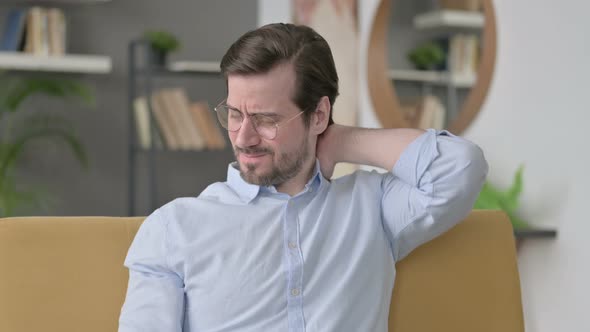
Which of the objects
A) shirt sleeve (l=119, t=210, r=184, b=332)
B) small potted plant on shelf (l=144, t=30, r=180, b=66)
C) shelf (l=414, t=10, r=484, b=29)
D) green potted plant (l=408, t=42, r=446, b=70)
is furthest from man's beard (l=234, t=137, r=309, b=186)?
small potted plant on shelf (l=144, t=30, r=180, b=66)

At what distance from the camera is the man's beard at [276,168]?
1575mm

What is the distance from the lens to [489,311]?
1727 millimetres

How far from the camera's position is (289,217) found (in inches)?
62.8

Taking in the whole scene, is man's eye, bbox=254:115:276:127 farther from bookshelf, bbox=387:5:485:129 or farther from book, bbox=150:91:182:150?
book, bbox=150:91:182:150

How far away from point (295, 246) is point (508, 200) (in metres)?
1.42

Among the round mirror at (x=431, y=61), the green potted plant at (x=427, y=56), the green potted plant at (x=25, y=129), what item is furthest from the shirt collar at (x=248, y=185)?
the green potted plant at (x=25, y=129)

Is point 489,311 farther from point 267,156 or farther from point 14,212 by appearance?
point 14,212

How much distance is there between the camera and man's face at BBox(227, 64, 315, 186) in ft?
5.14

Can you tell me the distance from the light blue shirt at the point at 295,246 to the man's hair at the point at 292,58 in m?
0.15

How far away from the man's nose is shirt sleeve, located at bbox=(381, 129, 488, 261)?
11.3 inches

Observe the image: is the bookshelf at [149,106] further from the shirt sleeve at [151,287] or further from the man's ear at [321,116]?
→ the shirt sleeve at [151,287]

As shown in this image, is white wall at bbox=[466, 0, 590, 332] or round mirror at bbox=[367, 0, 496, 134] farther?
round mirror at bbox=[367, 0, 496, 134]

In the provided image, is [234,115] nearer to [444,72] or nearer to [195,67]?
[444,72]

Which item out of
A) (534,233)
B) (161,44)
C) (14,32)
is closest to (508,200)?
(534,233)
